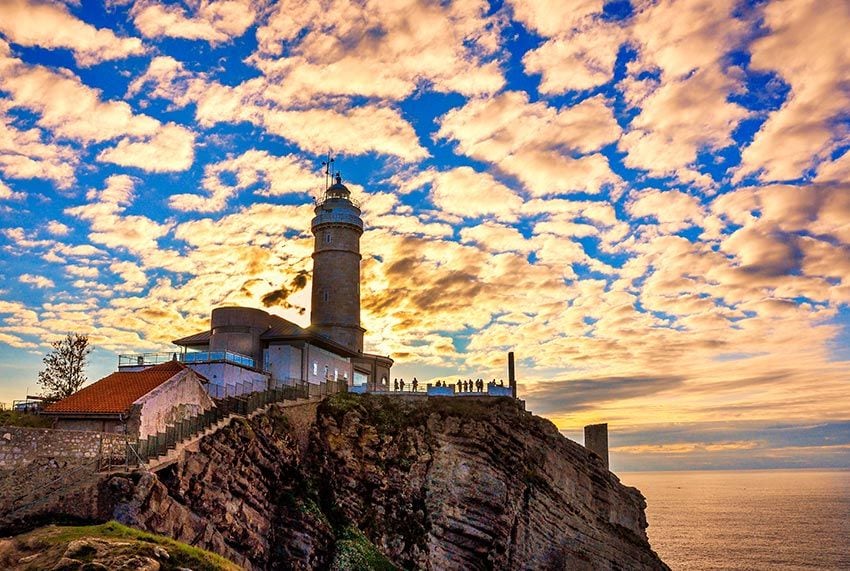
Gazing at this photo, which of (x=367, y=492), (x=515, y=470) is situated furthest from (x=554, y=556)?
(x=367, y=492)

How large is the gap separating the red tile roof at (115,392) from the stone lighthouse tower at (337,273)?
2512 cm

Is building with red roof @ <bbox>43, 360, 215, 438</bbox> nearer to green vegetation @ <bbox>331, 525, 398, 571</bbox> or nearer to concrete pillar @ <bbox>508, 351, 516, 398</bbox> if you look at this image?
green vegetation @ <bbox>331, 525, 398, 571</bbox>

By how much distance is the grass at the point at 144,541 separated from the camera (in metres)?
22.8

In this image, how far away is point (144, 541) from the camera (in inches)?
934

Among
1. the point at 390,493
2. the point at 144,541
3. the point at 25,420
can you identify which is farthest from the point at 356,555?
the point at 25,420

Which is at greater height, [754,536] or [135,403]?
[135,403]

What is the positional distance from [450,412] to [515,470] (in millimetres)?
6338

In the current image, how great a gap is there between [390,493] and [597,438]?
29.6 m

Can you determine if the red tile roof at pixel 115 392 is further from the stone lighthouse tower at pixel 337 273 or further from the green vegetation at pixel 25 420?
the stone lighthouse tower at pixel 337 273

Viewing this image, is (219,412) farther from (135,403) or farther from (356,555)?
(356,555)

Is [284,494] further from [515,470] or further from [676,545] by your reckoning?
[676,545]

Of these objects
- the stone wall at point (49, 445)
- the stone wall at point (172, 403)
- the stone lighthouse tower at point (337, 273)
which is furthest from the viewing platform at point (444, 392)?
the stone wall at point (49, 445)

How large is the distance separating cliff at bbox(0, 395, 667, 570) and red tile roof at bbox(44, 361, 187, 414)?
4043mm

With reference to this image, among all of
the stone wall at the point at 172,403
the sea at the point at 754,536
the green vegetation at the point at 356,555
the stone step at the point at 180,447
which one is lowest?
the sea at the point at 754,536
